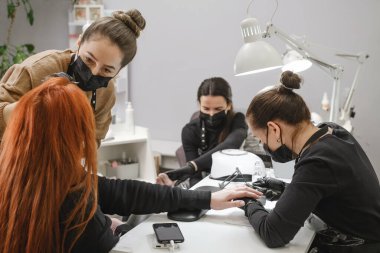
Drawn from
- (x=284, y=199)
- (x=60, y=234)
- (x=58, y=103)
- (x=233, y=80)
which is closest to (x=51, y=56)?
(x=58, y=103)

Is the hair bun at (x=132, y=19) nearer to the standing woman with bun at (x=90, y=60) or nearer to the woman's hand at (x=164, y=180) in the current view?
the standing woman with bun at (x=90, y=60)

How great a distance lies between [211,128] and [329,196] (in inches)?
45.6

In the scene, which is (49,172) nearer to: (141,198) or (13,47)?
(141,198)

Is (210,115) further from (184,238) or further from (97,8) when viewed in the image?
(97,8)

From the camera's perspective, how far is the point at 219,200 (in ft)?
4.73

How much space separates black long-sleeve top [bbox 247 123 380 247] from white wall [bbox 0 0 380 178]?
1660 mm

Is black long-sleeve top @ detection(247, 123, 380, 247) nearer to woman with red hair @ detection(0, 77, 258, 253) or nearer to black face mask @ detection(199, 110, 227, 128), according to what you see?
woman with red hair @ detection(0, 77, 258, 253)

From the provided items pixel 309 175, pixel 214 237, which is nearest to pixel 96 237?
pixel 214 237

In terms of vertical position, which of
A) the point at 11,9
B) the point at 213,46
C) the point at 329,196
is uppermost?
the point at 11,9

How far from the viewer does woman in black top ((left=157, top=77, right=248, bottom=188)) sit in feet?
7.22

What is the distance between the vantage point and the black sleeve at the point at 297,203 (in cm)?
122

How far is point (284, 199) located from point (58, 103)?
699 millimetres

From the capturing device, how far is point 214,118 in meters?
2.30

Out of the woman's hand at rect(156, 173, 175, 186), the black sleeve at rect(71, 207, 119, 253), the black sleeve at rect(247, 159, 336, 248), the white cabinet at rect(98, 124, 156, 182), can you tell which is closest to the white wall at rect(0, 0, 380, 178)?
the white cabinet at rect(98, 124, 156, 182)
